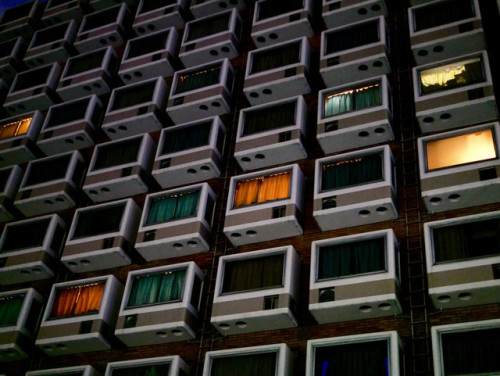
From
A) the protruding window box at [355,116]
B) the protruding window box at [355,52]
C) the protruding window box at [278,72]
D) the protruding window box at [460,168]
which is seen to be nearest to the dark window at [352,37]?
the protruding window box at [355,52]

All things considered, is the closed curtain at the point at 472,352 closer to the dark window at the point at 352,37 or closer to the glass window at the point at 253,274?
the glass window at the point at 253,274

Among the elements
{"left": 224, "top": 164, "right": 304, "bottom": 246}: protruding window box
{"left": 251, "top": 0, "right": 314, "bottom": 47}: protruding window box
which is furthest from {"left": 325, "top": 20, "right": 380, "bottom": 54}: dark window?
{"left": 224, "top": 164, "right": 304, "bottom": 246}: protruding window box

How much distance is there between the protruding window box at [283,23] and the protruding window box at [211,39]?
3.64 ft

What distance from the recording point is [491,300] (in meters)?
16.6

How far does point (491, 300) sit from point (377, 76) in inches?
372

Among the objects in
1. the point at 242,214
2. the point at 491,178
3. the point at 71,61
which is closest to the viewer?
the point at 491,178

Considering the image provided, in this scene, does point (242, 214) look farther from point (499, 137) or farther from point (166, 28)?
point (166, 28)

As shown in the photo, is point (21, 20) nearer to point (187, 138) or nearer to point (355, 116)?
point (187, 138)

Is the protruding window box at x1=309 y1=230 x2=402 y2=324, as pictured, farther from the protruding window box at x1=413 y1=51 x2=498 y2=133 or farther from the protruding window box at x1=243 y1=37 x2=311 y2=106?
the protruding window box at x1=243 y1=37 x2=311 y2=106

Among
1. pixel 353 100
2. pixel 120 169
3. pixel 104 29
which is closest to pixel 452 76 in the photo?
pixel 353 100

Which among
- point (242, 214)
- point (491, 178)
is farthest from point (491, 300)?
point (242, 214)

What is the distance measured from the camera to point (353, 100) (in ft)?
73.5

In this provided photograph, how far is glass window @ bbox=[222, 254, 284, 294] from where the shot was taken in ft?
62.6

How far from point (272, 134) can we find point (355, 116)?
292 centimetres
